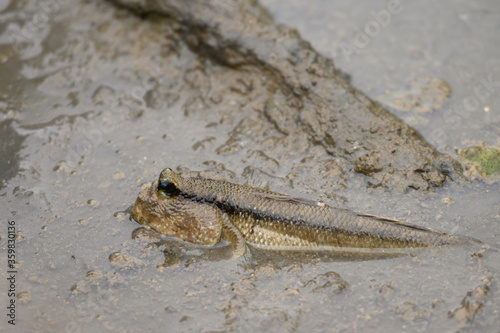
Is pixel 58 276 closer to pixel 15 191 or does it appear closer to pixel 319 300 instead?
pixel 15 191

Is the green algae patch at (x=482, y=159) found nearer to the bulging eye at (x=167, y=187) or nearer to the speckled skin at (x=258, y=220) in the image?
the speckled skin at (x=258, y=220)

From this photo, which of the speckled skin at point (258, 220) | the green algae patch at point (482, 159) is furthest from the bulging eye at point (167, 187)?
the green algae patch at point (482, 159)

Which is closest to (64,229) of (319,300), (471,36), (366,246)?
(319,300)

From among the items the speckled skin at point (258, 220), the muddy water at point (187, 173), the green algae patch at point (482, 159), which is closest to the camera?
the muddy water at point (187, 173)

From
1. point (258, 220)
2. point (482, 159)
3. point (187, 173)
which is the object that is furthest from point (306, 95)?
point (482, 159)

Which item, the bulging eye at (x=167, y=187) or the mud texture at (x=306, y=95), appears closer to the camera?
the bulging eye at (x=167, y=187)

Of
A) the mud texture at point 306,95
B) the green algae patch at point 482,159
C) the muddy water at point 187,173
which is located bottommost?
the muddy water at point 187,173

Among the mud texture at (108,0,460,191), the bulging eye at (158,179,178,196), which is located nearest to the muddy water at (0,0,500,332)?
the mud texture at (108,0,460,191)
